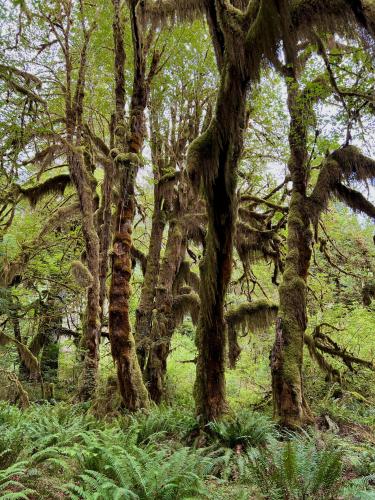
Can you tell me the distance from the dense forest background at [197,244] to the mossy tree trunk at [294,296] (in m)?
0.03

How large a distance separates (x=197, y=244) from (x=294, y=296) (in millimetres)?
4785

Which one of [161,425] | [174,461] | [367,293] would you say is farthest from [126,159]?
[367,293]

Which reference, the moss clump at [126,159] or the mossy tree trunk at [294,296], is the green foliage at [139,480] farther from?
the moss clump at [126,159]

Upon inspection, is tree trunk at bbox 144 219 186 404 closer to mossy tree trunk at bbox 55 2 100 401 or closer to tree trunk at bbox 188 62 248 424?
mossy tree trunk at bbox 55 2 100 401

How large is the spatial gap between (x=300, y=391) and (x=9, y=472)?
15.6ft

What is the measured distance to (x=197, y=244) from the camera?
11484 mm

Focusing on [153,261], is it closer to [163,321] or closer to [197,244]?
[163,321]

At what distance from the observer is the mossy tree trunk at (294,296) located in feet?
21.0

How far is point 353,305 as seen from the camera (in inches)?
420

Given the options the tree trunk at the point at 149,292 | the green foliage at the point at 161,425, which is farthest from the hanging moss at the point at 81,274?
the green foliage at the point at 161,425

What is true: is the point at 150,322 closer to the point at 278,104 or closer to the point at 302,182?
the point at 302,182

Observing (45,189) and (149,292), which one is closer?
(149,292)

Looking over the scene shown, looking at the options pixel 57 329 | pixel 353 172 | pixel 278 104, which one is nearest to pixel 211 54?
pixel 278 104

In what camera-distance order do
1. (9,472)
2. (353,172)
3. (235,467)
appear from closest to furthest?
(9,472), (235,467), (353,172)
